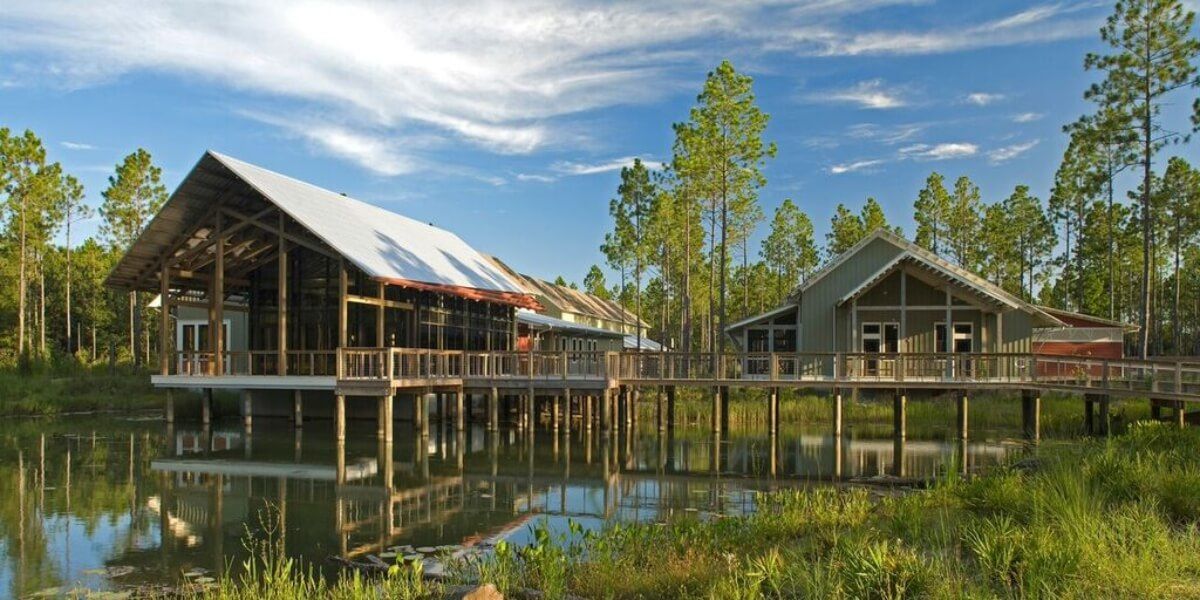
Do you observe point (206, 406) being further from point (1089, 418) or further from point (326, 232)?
point (1089, 418)

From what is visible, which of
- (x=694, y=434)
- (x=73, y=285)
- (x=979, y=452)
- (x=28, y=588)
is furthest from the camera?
(x=73, y=285)

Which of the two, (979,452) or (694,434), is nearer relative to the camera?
(979,452)

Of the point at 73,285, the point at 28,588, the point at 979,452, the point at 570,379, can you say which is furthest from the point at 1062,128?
the point at 73,285

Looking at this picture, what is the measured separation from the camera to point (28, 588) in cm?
1037

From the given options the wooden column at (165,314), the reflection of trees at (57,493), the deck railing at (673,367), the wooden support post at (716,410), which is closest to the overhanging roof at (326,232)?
the wooden column at (165,314)

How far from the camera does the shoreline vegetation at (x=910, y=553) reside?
24.7ft

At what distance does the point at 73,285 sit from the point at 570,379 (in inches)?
1894

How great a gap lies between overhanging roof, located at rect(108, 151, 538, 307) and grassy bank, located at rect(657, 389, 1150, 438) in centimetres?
783

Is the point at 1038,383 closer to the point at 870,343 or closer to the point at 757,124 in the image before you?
the point at 870,343

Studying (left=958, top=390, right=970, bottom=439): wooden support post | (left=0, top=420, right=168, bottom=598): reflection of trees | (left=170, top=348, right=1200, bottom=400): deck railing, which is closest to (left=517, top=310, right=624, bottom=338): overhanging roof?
(left=170, top=348, right=1200, bottom=400): deck railing

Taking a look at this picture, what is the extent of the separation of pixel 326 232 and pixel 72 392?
17970 millimetres

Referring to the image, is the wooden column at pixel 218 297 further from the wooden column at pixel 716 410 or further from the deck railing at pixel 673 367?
the wooden column at pixel 716 410

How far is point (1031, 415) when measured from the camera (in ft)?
88.8

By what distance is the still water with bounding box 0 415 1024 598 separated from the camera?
12703 mm
